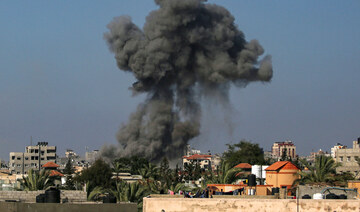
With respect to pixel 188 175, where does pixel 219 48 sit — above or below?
above

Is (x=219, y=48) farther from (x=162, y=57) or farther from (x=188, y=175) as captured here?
(x=188, y=175)

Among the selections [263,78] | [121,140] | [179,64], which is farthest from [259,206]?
[121,140]

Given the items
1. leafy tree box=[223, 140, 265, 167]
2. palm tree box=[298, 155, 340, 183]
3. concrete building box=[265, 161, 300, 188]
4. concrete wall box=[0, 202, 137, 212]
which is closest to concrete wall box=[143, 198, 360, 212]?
concrete wall box=[0, 202, 137, 212]

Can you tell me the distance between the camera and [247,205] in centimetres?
1898

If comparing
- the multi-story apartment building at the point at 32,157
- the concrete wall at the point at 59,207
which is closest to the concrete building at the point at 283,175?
the concrete wall at the point at 59,207

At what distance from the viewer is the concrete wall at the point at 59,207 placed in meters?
18.0

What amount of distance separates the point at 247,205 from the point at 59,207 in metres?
4.73

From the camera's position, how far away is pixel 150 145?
111 m

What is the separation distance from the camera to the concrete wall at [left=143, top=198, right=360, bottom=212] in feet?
61.5

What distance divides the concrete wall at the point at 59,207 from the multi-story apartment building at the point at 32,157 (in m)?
125

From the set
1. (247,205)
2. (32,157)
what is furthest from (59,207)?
(32,157)

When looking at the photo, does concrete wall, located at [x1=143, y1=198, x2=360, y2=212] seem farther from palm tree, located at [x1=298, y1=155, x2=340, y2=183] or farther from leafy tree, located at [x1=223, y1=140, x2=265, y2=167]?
leafy tree, located at [x1=223, y1=140, x2=265, y2=167]

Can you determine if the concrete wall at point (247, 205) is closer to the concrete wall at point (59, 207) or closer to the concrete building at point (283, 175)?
the concrete wall at point (59, 207)

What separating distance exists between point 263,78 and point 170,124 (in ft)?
62.3
